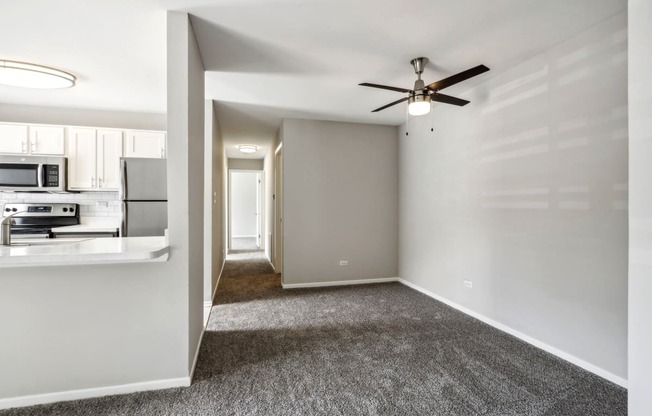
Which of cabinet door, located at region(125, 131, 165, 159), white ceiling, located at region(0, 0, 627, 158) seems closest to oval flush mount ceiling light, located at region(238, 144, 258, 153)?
cabinet door, located at region(125, 131, 165, 159)

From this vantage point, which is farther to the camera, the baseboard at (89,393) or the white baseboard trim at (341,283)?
the white baseboard trim at (341,283)

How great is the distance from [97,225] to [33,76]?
6.31ft

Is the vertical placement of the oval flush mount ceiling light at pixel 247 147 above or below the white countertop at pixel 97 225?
above

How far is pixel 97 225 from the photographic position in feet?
13.5

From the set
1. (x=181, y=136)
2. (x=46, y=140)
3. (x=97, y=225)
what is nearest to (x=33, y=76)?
(x=46, y=140)

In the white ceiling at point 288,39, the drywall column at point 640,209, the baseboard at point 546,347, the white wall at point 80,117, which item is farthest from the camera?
the white wall at point 80,117

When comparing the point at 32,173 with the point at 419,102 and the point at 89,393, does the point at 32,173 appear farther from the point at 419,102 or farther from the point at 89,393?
the point at 419,102

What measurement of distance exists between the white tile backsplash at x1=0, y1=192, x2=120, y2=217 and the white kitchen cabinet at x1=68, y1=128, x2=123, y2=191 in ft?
1.07

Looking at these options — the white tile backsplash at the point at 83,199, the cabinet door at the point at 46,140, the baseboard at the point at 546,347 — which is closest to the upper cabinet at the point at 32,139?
the cabinet door at the point at 46,140

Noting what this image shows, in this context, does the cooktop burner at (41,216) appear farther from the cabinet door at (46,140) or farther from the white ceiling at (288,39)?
the white ceiling at (288,39)

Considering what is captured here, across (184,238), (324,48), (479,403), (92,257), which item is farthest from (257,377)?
(324,48)

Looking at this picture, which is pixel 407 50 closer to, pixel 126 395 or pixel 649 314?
pixel 649 314

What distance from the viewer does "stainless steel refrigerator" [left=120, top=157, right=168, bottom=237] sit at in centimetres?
358

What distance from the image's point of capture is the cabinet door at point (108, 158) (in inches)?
155
